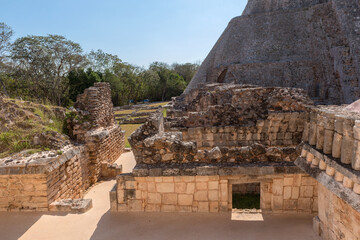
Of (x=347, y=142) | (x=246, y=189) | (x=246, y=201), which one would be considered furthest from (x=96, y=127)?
(x=347, y=142)

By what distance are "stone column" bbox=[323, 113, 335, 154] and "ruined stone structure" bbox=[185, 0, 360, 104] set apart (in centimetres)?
1883

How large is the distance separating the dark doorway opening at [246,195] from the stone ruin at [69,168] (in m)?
4.08

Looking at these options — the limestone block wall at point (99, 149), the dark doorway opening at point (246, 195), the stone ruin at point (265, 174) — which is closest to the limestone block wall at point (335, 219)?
the stone ruin at point (265, 174)

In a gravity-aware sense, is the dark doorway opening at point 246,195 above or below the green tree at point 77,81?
below

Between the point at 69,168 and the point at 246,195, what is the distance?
525 centimetres

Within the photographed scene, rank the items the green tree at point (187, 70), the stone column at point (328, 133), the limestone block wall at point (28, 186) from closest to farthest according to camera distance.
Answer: the stone column at point (328, 133) → the limestone block wall at point (28, 186) → the green tree at point (187, 70)

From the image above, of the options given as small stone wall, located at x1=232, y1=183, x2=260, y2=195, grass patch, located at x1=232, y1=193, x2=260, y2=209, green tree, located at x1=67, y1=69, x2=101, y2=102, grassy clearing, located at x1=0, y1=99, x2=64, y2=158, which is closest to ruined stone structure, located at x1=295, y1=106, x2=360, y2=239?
grass patch, located at x1=232, y1=193, x2=260, y2=209

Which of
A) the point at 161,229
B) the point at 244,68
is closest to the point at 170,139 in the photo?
the point at 161,229

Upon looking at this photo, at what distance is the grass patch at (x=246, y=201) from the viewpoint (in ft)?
21.5

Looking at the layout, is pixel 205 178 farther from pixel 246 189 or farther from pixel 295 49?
pixel 295 49

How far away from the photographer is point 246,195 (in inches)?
284

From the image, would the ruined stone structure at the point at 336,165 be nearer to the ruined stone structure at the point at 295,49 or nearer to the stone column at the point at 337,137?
the stone column at the point at 337,137

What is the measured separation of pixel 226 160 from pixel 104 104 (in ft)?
25.5

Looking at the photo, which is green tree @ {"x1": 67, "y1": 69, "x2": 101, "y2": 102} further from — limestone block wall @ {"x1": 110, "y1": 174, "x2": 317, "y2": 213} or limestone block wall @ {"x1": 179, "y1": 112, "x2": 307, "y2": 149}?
limestone block wall @ {"x1": 110, "y1": 174, "x2": 317, "y2": 213}
